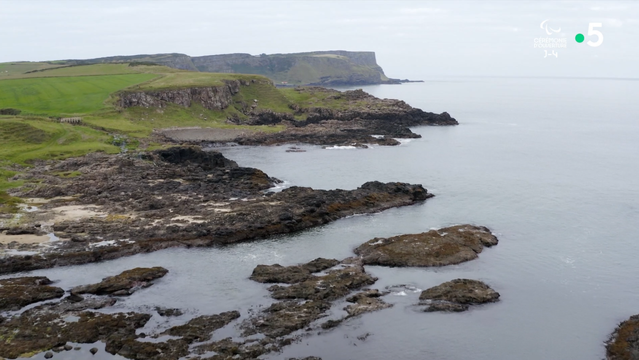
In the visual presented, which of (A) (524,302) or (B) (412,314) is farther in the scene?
(A) (524,302)

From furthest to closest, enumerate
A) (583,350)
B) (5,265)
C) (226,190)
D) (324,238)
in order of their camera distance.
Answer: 1. (226,190)
2. (324,238)
3. (5,265)
4. (583,350)

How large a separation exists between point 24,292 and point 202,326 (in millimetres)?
12986

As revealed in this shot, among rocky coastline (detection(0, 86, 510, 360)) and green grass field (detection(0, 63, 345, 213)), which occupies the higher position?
green grass field (detection(0, 63, 345, 213))

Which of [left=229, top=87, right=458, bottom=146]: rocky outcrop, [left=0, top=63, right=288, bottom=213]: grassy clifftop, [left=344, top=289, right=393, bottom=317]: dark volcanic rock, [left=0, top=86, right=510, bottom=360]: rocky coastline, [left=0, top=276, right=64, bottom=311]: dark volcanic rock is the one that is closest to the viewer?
[left=0, top=86, right=510, bottom=360]: rocky coastline

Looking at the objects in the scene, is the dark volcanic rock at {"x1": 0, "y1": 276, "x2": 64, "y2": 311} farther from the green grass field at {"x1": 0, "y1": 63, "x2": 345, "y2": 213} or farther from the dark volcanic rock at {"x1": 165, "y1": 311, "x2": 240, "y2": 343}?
the green grass field at {"x1": 0, "y1": 63, "x2": 345, "y2": 213}

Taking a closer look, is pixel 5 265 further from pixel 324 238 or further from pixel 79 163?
pixel 79 163

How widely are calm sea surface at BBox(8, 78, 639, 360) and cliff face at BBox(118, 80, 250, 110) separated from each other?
3473 centimetres

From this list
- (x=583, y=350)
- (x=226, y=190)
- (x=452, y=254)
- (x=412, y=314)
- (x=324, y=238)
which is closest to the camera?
(x=583, y=350)

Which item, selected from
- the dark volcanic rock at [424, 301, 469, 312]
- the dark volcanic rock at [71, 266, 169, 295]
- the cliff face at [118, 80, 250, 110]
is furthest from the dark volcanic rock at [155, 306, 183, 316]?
the cliff face at [118, 80, 250, 110]

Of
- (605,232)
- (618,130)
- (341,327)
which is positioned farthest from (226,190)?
(618,130)

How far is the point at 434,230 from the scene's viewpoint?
1938 inches

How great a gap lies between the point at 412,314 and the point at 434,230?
15899 mm

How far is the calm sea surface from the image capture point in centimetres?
3181

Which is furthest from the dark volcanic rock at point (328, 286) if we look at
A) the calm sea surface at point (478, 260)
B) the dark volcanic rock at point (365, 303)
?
the calm sea surface at point (478, 260)
